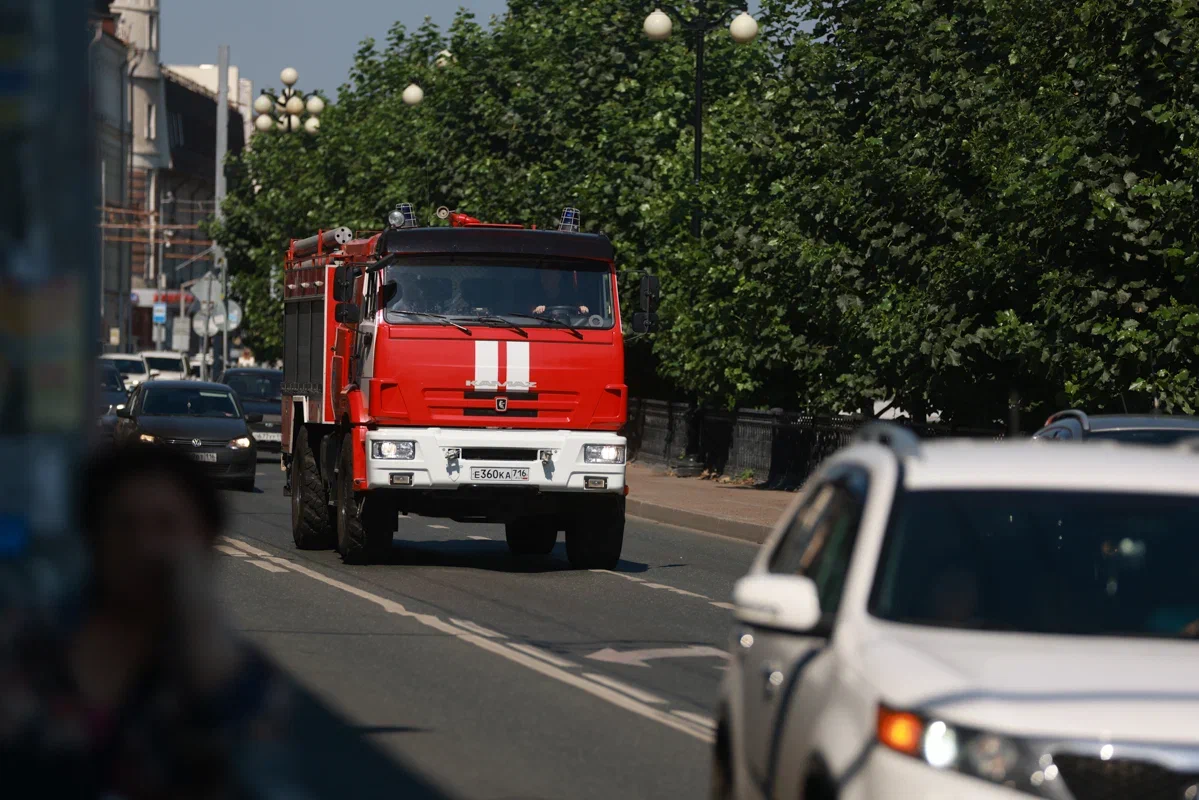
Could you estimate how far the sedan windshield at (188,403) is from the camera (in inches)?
1287

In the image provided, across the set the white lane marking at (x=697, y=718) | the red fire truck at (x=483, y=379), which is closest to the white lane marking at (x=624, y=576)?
the red fire truck at (x=483, y=379)

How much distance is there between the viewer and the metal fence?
1232 inches

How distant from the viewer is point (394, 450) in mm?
18188

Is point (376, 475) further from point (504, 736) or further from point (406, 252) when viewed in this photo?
point (504, 736)

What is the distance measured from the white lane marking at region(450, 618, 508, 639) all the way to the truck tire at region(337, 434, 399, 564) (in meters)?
4.13

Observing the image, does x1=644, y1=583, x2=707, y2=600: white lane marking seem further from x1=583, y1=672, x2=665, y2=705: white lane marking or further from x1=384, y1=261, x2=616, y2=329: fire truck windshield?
x1=583, y1=672, x2=665, y2=705: white lane marking

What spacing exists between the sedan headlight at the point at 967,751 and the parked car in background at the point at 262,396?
36.4 m

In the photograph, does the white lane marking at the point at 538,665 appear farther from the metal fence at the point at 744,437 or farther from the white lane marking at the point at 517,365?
the metal fence at the point at 744,437

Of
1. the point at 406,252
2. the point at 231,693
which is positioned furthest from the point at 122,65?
the point at 231,693

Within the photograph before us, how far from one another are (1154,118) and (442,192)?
2931cm

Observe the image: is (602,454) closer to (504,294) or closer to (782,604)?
(504,294)

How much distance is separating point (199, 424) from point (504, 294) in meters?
14.8

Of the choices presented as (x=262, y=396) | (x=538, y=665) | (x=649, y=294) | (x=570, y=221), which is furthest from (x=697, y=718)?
(x=262, y=396)

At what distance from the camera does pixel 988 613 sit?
571 centimetres
